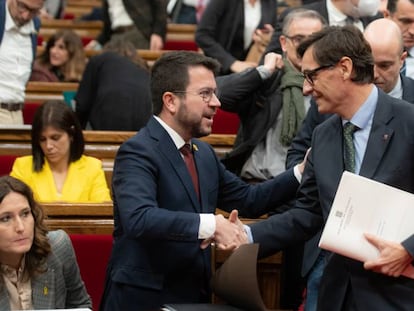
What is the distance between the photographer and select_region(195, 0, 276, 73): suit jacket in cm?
571

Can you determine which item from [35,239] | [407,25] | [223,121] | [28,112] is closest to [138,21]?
[28,112]

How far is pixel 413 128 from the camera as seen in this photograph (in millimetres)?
2945

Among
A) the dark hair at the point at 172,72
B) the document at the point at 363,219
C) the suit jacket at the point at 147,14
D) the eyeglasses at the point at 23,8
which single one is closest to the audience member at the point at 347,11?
the eyeglasses at the point at 23,8

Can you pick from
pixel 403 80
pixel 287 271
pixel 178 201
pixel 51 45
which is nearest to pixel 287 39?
pixel 403 80

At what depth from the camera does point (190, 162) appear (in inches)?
131

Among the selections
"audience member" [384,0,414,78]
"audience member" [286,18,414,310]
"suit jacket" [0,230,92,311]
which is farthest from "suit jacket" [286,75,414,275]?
"suit jacket" [0,230,92,311]

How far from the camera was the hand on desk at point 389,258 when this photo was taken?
9.20ft

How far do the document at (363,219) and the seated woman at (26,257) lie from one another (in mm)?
948

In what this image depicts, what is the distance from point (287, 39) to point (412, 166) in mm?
1425

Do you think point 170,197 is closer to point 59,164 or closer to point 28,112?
point 59,164

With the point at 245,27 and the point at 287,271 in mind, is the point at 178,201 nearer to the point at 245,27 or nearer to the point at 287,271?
the point at 287,271

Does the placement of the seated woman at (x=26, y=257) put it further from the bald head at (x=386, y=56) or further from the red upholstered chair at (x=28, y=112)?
the red upholstered chair at (x=28, y=112)

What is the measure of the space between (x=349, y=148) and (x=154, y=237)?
1.98 ft

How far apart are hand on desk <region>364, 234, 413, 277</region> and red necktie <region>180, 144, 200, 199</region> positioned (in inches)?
25.7
